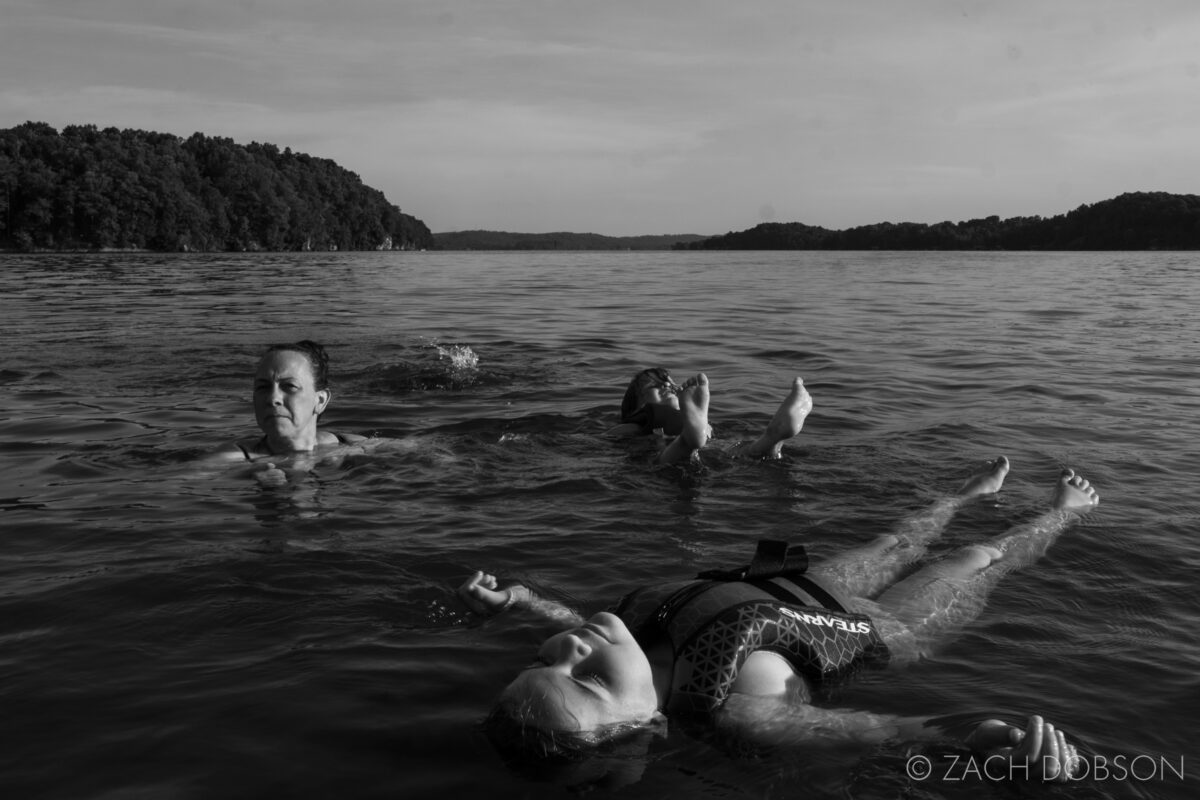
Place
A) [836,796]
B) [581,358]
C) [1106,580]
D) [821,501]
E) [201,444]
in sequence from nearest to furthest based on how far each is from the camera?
[836,796], [1106,580], [821,501], [201,444], [581,358]

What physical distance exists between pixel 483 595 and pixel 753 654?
1.29 metres

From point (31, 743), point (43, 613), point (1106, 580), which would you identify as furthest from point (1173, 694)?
point (43, 613)

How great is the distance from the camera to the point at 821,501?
6566mm

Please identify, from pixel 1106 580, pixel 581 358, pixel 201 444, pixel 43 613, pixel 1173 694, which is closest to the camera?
pixel 1173 694

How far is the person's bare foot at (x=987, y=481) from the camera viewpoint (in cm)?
650

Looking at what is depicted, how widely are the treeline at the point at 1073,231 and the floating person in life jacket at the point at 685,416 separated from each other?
348 ft

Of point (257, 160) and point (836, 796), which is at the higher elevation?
point (257, 160)

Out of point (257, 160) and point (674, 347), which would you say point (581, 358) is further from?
point (257, 160)

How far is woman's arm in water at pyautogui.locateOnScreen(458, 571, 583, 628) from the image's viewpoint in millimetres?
4434

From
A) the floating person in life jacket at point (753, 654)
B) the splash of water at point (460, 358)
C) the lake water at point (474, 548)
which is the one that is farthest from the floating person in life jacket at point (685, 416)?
the splash of water at point (460, 358)

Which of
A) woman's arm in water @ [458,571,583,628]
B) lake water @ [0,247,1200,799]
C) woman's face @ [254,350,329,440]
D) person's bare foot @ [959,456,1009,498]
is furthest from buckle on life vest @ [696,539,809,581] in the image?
woman's face @ [254,350,329,440]

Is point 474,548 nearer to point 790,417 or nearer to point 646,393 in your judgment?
point 790,417

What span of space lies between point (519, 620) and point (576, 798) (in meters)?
1.41

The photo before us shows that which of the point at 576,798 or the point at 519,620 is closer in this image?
the point at 576,798
